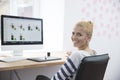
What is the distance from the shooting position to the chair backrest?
1.37 metres

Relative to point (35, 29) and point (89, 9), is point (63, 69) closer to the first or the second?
point (35, 29)

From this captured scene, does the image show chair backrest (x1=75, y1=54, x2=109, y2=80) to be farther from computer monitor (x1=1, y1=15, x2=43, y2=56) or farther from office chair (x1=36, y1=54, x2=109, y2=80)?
computer monitor (x1=1, y1=15, x2=43, y2=56)

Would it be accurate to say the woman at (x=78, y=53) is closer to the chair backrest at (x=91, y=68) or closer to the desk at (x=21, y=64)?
the chair backrest at (x=91, y=68)

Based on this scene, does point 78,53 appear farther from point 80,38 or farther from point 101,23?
point 101,23

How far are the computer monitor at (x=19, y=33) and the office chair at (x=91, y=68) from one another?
0.98 meters

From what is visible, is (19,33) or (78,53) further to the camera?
(19,33)

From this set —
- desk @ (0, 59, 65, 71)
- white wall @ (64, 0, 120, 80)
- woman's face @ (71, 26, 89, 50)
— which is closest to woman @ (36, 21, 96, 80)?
woman's face @ (71, 26, 89, 50)

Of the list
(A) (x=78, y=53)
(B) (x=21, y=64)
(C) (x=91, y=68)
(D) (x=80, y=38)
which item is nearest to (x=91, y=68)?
(C) (x=91, y=68)

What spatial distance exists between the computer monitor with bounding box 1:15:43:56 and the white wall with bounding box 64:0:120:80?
0.68 metres

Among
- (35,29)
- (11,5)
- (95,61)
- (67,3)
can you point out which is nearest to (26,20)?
(35,29)

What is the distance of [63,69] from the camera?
1.50 meters

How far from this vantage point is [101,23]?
3.35 meters

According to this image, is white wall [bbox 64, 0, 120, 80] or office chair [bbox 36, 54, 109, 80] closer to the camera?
office chair [bbox 36, 54, 109, 80]

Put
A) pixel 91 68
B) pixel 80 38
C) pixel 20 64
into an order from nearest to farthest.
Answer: pixel 91 68 < pixel 80 38 < pixel 20 64
